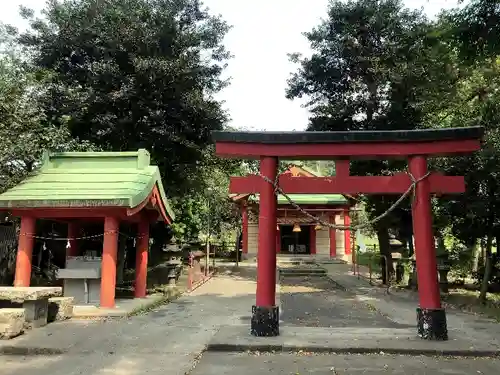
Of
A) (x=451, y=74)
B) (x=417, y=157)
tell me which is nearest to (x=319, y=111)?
(x=451, y=74)

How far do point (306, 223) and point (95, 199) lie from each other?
62.4 ft

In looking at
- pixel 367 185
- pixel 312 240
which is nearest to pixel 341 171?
pixel 367 185

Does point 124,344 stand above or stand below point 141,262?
below

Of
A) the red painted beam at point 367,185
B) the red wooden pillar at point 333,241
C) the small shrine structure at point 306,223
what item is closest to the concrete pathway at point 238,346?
the red painted beam at point 367,185

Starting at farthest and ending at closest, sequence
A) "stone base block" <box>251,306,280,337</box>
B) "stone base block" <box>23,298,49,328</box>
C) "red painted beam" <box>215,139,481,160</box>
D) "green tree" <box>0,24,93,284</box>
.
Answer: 1. "green tree" <box>0,24,93,284</box>
2. "stone base block" <box>23,298,49,328</box>
3. "red painted beam" <box>215,139,481,160</box>
4. "stone base block" <box>251,306,280,337</box>

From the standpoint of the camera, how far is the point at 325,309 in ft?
38.3

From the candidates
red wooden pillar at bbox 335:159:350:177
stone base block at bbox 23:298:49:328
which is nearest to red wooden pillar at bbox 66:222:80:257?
stone base block at bbox 23:298:49:328

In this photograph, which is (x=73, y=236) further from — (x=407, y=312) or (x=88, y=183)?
(x=407, y=312)

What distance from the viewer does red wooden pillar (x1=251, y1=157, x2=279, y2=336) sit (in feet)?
25.3

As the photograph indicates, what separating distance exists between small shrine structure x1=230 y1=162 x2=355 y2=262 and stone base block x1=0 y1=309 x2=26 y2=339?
19.6m

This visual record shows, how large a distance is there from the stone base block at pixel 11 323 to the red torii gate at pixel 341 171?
4.15 metres

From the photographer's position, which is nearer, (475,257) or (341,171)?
(341,171)

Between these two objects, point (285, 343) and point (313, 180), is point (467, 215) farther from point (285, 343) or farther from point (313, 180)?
point (285, 343)

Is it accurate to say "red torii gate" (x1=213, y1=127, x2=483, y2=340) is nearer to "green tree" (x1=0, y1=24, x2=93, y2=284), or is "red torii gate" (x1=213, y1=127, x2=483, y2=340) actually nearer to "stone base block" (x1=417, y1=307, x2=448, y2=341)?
"stone base block" (x1=417, y1=307, x2=448, y2=341)
